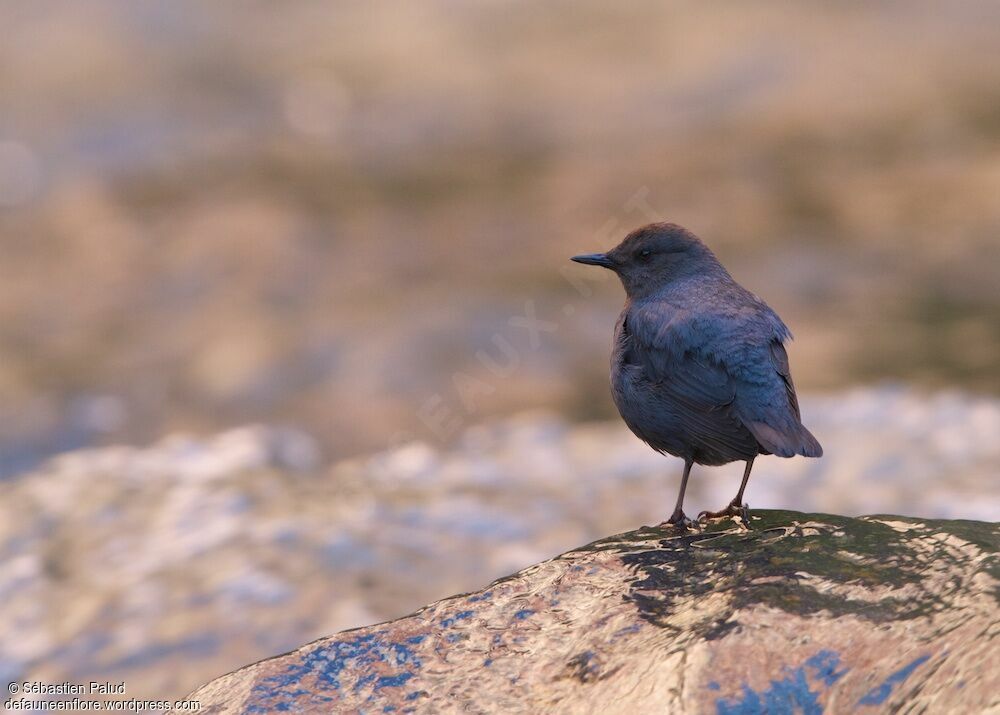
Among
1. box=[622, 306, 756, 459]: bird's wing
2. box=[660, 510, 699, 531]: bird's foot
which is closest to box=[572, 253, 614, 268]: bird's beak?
box=[622, 306, 756, 459]: bird's wing

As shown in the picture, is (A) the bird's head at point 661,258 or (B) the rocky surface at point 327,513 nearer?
(A) the bird's head at point 661,258

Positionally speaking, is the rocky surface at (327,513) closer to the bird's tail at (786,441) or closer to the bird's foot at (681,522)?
the bird's foot at (681,522)

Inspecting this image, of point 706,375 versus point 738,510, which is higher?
point 706,375

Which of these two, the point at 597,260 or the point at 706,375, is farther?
the point at 597,260

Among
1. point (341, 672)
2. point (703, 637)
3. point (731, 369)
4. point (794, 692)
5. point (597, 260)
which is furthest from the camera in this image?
point (597, 260)

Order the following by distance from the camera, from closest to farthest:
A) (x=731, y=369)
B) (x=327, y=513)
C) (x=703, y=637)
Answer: (x=703, y=637) → (x=731, y=369) → (x=327, y=513)

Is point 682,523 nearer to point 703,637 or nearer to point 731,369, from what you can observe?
point 731,369

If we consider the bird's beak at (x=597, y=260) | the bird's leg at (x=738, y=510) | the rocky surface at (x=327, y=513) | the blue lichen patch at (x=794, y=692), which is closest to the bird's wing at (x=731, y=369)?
the bird's leg at (x=738, y=510)

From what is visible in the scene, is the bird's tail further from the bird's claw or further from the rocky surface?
the rocky surface

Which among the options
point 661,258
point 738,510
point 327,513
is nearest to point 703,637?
point 738,510
